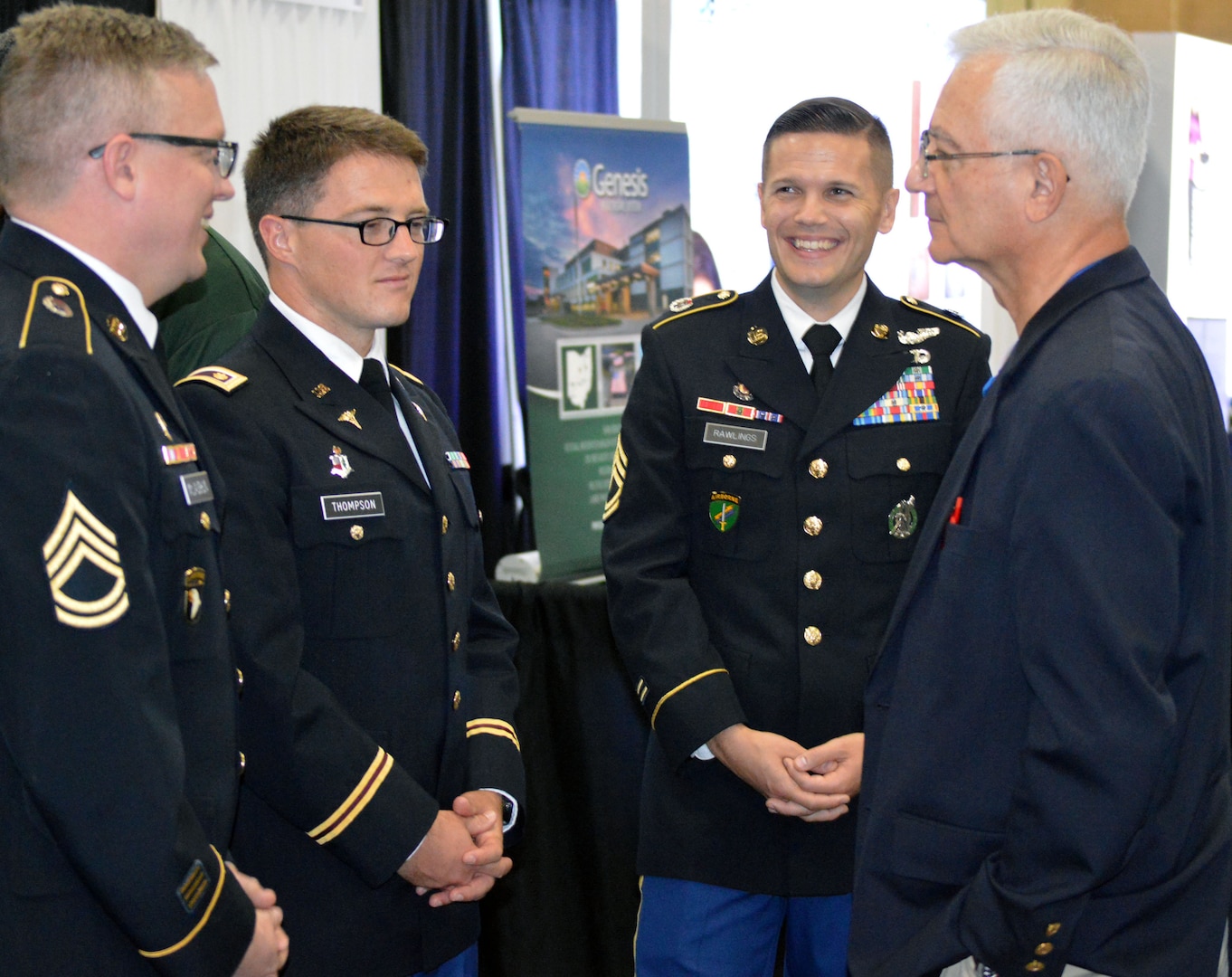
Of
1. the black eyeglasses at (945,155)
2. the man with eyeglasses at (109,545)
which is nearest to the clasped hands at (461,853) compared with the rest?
the man with eyeglasses at (109,545)

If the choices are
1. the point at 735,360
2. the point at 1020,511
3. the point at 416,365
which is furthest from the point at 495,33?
the point at 1020,511

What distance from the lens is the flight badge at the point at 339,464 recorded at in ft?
5.34

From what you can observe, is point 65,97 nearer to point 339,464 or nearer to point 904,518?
point 339,464

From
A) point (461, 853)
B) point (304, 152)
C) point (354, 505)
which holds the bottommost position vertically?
point (461, 853)

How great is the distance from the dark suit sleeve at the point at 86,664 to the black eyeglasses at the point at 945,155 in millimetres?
1052

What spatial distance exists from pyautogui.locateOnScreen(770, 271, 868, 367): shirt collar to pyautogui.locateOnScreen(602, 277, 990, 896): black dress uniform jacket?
0.02 metres

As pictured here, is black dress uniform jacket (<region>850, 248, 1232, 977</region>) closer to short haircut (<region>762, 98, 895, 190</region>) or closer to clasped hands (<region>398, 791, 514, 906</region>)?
clasped hands (<region>398, 791, 514, 906</region>)

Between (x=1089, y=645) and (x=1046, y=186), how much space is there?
59 centimetres

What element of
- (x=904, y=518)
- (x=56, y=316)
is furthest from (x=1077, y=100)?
(x=56, y=316)

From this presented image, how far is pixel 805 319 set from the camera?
203 centimetres

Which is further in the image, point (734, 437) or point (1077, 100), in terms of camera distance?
point (734, 437)

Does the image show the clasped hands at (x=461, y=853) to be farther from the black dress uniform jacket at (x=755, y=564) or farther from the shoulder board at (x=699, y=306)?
the shoulder board at (x=699, y=306)

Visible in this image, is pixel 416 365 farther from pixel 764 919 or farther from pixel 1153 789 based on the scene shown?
pixel 1153 789

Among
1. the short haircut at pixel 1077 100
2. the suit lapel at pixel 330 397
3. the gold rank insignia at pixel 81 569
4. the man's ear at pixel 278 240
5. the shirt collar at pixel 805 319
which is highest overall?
the short haircut at pixel 1077 100
